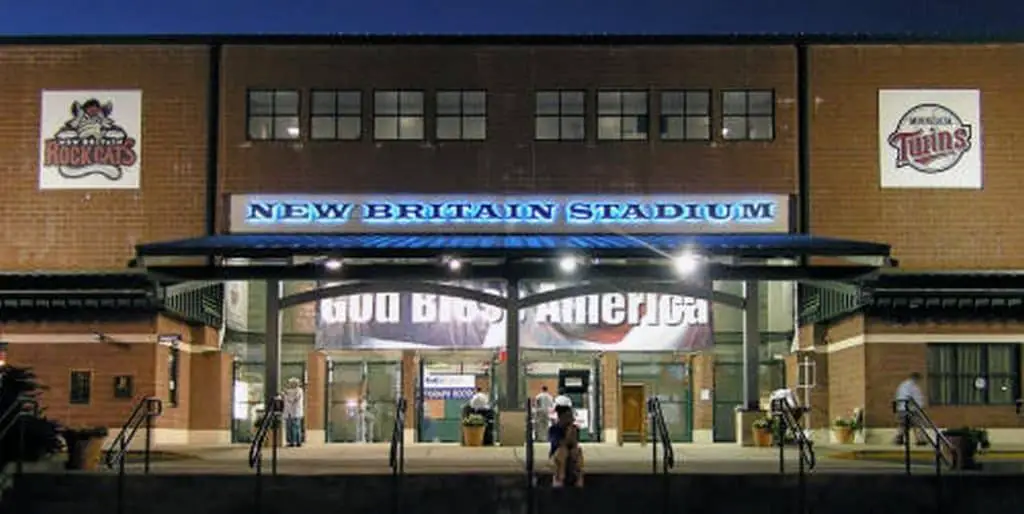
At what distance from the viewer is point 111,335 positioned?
110ft

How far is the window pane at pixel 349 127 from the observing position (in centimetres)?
3625

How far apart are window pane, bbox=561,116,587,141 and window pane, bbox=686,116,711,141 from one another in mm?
2545

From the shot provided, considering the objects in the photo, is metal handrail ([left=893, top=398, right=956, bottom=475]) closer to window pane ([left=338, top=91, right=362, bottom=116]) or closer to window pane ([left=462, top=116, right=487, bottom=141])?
window pane ([left=462, top=116, right=487, bottom=141])

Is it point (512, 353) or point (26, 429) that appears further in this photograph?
point (512, 353)

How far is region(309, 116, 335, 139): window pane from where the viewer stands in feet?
119

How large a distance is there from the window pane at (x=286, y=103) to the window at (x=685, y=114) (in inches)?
355

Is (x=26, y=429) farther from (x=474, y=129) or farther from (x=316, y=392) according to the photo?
(x=316, y=392)

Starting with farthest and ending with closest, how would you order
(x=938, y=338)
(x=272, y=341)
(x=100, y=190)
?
(x=100, y=190)
(x=272, y=341)
(x=938, y=338)

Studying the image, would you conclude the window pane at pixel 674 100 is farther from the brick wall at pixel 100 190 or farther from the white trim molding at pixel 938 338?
the brick wall at pixel 100 190

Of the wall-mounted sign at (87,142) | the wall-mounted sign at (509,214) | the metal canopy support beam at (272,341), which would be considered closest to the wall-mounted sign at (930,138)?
the wall-mounted sign at (509,214)

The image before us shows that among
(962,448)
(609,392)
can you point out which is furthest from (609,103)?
(962,448)

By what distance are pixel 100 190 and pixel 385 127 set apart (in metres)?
7.03

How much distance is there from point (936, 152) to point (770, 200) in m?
4.12

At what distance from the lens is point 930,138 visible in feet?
117
